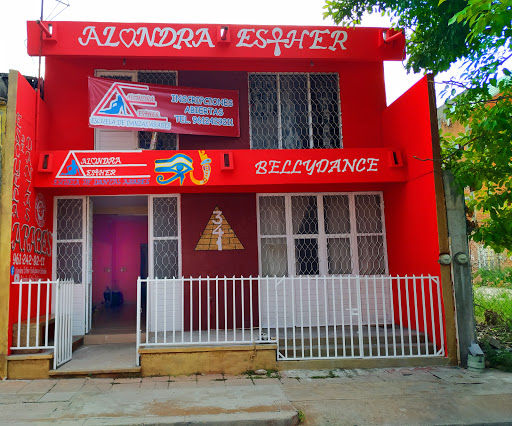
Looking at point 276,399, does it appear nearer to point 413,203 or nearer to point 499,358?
point 499,358

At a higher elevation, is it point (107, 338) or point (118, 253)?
point (118, 253)

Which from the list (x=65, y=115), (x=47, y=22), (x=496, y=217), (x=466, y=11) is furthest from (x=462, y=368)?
(x=47, y=22)

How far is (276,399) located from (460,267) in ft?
11.7

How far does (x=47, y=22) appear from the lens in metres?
7.96

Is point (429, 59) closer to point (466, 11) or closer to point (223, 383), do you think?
point (466, 11)

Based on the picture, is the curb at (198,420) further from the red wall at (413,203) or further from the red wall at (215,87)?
the red wall at (215,87)

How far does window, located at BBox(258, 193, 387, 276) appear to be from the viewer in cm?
884

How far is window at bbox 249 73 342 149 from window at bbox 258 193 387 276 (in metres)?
1.11

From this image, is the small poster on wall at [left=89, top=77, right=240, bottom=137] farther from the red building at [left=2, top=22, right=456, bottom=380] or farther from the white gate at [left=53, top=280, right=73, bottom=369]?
the white gate at [left=53, top=280, right=73, bottom=369]

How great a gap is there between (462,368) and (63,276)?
6.97m

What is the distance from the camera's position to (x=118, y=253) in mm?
15836

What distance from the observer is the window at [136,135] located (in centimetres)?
862

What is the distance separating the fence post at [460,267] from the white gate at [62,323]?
Answer: 5.91 metres

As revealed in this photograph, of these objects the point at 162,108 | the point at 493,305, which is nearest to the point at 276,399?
the point at 162,108
